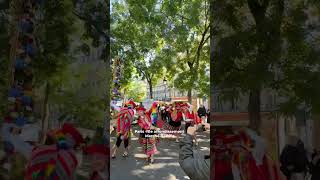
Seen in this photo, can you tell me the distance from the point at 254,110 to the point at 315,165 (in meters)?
0.73

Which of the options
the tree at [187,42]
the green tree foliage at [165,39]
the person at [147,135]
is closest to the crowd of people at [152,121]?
the person at [147,135]

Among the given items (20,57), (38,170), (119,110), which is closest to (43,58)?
(20,57)

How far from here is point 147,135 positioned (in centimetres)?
737

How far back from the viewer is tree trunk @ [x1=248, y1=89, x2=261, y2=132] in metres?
3.64

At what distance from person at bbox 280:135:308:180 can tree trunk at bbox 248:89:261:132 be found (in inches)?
12.6

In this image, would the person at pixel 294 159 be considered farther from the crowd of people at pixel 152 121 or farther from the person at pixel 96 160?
the crowd of people at pixel 152 121

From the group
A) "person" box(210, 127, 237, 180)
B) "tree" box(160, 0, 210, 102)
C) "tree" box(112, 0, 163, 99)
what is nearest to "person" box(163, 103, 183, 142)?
"tree" box(160, 0, 210, 102)

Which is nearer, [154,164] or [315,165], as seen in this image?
[315,165]

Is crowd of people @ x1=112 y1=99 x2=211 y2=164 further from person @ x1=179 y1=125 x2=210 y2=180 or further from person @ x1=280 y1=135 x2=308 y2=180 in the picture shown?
person @ x1=280 y1=135 x2=308 y2=180

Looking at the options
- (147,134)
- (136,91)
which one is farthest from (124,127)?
(136,91)

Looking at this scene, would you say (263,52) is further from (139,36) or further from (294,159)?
(139,36)

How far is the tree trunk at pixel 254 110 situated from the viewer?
364 centimetres

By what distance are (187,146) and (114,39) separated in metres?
1.86

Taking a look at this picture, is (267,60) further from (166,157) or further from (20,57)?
(166,157)
